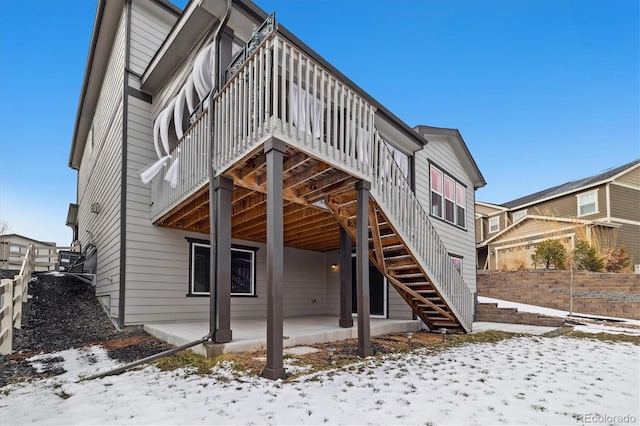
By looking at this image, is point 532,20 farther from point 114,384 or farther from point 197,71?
point 114,384

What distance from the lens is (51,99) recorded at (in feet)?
59.5

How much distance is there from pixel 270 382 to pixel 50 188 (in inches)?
947

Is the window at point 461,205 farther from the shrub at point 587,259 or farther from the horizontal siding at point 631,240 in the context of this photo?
the horizontal siding at point 631,240

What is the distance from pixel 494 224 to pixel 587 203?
6.63 meters

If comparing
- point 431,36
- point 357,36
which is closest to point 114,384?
point 431,36

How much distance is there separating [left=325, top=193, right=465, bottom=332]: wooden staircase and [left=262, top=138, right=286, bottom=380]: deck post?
79.9 inches

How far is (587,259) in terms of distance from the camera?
13766mm

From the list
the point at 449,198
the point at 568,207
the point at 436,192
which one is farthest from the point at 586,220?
the point at 436,192

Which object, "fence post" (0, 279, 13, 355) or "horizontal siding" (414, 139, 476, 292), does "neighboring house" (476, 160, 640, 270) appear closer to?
"horizontal siding" (414, 139, 476, 292)

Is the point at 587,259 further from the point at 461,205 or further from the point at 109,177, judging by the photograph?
the point at 109,177

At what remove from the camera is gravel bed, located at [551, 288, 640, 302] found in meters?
11.1

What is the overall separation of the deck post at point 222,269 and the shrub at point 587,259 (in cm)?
1382

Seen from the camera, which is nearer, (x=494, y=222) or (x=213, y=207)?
(x=213, y=207)

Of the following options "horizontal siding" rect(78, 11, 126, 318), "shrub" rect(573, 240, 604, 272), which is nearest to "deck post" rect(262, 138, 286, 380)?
"horizontal siding" rect(78, 11, 126, 318)
